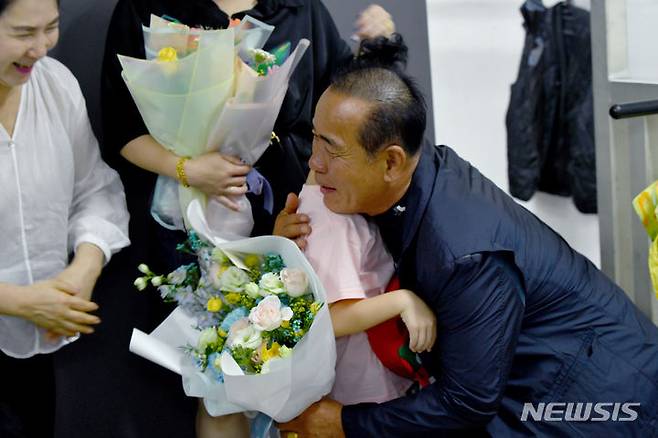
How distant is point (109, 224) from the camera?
1825mm

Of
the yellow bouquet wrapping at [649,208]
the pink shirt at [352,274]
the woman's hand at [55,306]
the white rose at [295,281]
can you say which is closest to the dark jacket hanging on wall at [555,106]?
the yellow bouquet wrapping at [649,208]

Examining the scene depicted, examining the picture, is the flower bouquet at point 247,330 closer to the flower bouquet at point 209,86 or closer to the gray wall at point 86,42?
the flower bouquet at point 209,86

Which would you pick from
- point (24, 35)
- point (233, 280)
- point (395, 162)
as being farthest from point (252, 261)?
point (24, 35)

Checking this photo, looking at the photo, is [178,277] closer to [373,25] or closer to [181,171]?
[181,171]

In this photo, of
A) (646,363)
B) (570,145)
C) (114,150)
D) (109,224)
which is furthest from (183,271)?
(570,145)

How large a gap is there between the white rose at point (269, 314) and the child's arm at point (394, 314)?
133mm

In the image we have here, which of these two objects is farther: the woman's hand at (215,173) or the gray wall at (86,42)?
the gray wall at (86,42)

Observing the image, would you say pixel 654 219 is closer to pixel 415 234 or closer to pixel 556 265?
pixel 556 265

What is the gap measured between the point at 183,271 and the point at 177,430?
785 millimetres

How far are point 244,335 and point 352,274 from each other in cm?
23

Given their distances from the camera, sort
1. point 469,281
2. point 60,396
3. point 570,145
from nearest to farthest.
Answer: point 469,281 → point 60,396 → point 570,145

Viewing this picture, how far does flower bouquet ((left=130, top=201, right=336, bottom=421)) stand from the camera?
4.96 feet

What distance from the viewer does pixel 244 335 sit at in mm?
1520

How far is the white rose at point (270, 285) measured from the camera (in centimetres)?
153
